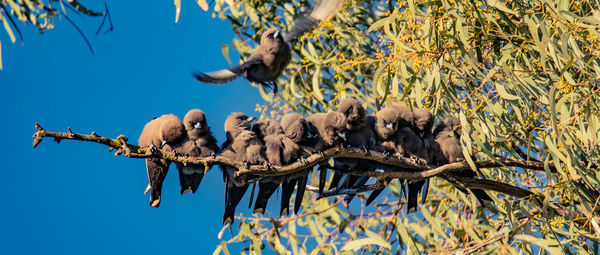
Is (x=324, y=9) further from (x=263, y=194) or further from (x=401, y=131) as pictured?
(x=263, y=194)

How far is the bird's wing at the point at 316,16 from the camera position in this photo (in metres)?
3.27

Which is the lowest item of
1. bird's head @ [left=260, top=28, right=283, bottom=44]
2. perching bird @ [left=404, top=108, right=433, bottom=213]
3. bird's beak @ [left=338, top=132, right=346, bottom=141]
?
Result: perching bird @ [left=404, top=108, right=433, bottom=213]

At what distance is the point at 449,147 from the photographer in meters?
2.84

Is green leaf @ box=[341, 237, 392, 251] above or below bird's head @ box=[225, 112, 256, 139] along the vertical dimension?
below

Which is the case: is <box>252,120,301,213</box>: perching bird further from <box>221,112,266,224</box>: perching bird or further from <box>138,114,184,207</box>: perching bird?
<box>138,114,184,207</box>: perching bird

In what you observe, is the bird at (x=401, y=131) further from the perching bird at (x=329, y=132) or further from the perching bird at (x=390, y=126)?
the perching bird at (x=329, y=132)

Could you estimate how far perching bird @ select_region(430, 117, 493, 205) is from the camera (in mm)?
2811

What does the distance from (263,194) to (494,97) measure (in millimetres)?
1072

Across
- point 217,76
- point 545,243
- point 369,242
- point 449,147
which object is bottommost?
point 545,243

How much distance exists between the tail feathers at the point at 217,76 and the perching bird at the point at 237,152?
188 mm

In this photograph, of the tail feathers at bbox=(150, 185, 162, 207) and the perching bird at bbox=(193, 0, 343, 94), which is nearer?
the tail feathers at bbox=(150, 185, 162, 207)

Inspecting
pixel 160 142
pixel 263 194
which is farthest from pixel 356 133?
pixel 160 142

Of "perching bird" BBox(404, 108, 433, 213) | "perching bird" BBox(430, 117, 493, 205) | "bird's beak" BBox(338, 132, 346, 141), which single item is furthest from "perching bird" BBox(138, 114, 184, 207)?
"perching bird" BBox(430, 117, 493, 205)

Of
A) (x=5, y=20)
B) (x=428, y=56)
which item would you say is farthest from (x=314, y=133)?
(x=5, y=20)
